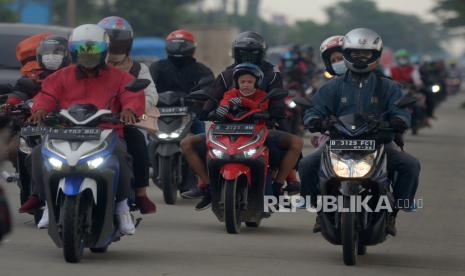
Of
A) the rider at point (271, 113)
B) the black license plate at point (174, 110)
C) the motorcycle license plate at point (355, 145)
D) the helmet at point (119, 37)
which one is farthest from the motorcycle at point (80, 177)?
the black license plate at point (174, 110)

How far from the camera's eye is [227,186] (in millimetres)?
11875

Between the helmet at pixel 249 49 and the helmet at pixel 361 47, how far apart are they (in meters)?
2.41

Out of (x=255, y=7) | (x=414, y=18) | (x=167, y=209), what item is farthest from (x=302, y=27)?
(x=167, y=209)

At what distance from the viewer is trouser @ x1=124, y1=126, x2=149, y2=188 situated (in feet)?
35.4

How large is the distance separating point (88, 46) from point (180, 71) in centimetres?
518

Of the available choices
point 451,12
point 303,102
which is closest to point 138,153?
point 303,102

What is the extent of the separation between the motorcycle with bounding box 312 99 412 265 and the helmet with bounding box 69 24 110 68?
173cm

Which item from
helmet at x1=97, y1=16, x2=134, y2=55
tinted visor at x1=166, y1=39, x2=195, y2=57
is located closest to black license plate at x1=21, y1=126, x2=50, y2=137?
helmet at x1=97, y1=16, x2=134, y2=55

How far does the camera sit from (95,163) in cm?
984

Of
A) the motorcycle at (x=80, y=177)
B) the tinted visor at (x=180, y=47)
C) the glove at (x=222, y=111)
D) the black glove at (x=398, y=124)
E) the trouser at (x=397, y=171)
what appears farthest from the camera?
the tinted visor at (x=180, y=47)

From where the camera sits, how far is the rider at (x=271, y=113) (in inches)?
491

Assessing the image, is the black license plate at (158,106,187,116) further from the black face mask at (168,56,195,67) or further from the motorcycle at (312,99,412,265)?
the motorcycle at (312,99,412,265)

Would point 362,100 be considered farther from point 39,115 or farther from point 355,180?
point 39,115

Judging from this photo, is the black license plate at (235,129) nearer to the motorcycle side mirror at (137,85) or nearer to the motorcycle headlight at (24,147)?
the motorcycle headlight at (24,147)
